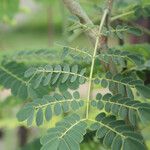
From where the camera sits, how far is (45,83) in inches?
39.1

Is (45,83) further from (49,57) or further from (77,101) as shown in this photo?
(49,57)

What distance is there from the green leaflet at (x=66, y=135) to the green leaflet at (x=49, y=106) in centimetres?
5

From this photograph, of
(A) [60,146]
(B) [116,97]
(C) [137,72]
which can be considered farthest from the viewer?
(C) [137,72]

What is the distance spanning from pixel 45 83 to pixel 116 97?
15cm

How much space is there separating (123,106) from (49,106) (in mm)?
143

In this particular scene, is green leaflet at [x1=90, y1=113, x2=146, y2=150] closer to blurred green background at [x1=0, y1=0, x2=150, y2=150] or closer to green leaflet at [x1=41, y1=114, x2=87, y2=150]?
green leaflet at [x1=41, y1=114, x2=87, y2=150]

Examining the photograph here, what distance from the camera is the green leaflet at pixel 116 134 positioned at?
0.85m

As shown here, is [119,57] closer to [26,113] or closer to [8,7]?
[26,113]

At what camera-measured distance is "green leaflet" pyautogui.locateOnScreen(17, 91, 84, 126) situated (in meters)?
0.94

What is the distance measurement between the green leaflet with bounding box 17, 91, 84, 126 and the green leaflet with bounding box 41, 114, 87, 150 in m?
0.05

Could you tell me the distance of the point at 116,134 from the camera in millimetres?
884

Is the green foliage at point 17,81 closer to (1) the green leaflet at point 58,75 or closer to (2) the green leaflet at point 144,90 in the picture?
(1) the green leaflet at point 58,75

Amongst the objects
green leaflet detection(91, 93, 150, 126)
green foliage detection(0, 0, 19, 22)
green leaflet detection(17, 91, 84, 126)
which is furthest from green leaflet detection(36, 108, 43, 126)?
green foliage detection(0, 0, 19, 22)

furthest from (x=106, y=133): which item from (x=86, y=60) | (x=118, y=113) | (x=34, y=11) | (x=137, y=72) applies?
(x=34, y=11)
